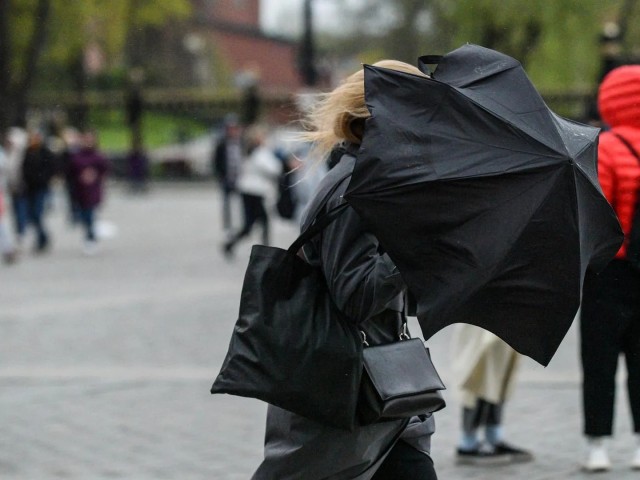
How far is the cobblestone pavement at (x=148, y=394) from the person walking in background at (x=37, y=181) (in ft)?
12.1

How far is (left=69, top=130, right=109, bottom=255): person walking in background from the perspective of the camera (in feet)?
60.7

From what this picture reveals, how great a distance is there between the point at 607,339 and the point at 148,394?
3299mm

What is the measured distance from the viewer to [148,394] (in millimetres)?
8055

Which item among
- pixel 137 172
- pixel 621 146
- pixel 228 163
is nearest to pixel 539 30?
pixel 228 163

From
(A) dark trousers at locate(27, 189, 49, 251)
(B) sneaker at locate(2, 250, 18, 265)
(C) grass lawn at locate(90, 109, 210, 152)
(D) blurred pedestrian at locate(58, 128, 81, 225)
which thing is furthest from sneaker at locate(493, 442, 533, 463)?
(C) grass lawn at locate(90, 109, 210, 152)

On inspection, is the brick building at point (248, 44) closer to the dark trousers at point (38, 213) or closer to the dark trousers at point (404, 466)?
the dark trousers at point (38, 213)

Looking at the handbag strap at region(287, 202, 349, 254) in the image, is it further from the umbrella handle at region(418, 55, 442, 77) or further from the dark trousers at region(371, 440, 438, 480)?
the dark trousers at region(371, 440, 438, 480)

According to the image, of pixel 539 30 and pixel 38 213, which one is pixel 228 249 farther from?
pixel 539 30

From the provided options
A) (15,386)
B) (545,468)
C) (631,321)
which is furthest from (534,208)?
(15,386)

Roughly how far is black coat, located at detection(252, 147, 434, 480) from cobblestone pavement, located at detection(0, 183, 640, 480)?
2.59 m

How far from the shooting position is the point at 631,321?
5.81 meters

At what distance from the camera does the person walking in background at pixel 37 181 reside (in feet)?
62.0

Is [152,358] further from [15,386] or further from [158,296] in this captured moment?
[158,296]

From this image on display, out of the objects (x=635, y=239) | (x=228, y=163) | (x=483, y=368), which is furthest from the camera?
(x=228, y=163)
